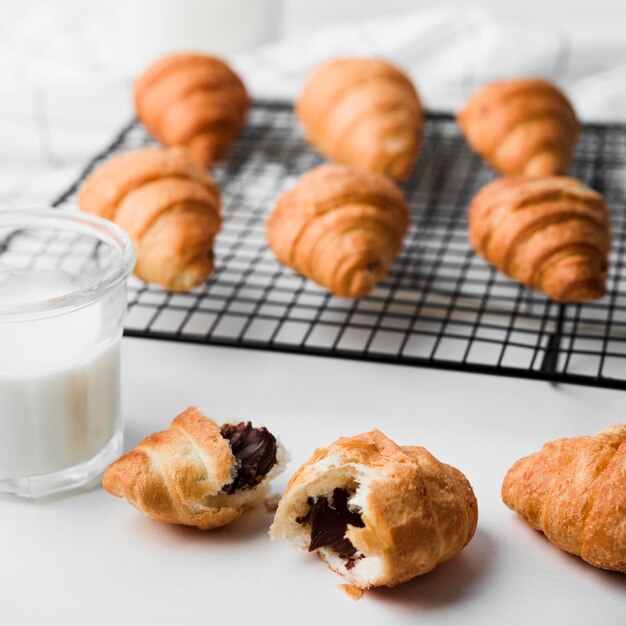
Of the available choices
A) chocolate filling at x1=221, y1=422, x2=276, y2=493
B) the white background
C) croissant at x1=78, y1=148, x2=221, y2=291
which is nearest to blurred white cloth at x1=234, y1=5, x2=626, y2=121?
croissant at x1=78, y1=148, x2=221, y2=291

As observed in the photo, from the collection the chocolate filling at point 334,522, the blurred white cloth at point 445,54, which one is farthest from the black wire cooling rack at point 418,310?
the blurred white cloth at point 445,54

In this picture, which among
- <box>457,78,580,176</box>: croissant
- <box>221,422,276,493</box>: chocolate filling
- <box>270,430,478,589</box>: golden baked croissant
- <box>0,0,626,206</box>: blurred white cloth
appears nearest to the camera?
<box>270,430,478,589</box>: golden baked croissant

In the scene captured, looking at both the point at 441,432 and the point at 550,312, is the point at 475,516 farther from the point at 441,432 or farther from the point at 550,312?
the point at 550,312

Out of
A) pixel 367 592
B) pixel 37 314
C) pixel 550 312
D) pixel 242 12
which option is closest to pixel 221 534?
pixel 367 592

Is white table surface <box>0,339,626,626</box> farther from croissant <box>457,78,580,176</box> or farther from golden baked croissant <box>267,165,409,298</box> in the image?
croissant <box>457,78,580,176</box>

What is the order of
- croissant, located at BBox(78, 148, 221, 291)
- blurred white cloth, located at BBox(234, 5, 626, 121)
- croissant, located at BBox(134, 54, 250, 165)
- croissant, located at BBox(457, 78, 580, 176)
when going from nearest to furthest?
croissant, located at BBox(78, 148, 221, 291), croissant, located at BBox(457, 78, 580, 176), croissant, located at BBox(134, 54, 250, 165), blurred white cloth, located at BBox(234, 5, 626, 121)

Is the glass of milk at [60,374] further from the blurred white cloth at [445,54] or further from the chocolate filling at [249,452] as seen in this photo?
the blurred white cloth at [445,54]

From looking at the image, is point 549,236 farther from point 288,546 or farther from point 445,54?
point 445,54
